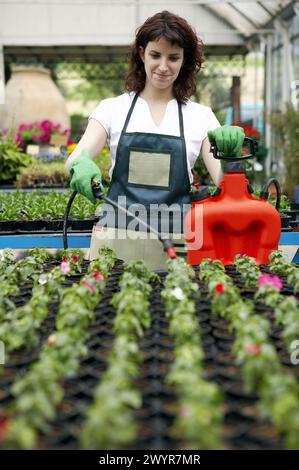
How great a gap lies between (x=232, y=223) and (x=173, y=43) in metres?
0.72

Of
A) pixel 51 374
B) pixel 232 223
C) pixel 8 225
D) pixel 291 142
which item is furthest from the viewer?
pixel 291 142

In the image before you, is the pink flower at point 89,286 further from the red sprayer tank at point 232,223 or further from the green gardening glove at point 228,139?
the green gardening glove at point 228,139

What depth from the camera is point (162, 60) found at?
207cm

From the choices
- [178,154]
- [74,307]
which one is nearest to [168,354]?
[74,307]

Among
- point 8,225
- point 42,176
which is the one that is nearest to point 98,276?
point 8,225

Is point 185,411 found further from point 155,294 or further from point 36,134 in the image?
point 36,134

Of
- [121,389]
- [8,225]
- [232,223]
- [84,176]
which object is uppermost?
[84,176]

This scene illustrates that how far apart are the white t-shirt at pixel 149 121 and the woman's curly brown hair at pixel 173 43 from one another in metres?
0.07

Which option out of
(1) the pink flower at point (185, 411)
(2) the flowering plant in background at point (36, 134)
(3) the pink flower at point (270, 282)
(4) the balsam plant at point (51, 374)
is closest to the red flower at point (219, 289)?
(3) the pink flower at point (270, 282)

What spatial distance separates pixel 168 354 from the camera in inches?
45.5

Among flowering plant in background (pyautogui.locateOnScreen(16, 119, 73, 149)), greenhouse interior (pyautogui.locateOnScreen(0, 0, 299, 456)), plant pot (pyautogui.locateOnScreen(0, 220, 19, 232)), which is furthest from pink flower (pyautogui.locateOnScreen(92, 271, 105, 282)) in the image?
flowering plant in background (pyautogui.locateOnScreen(16, 119, 73, 149))

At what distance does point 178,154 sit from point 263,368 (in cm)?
139

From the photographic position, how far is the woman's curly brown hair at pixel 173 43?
2057 millimetres

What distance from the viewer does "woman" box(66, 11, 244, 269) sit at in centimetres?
222
